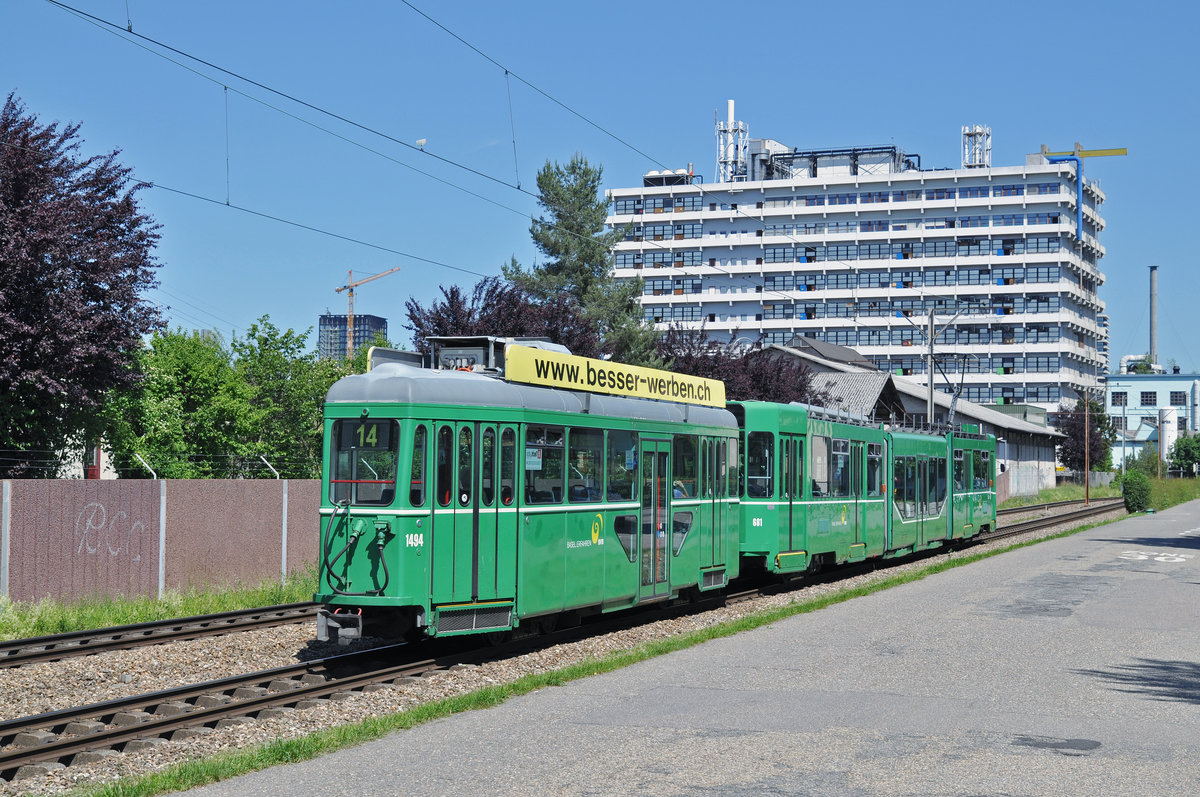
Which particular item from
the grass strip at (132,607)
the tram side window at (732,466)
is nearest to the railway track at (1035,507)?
the tram side window at (732,466)

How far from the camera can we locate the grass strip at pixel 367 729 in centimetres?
822

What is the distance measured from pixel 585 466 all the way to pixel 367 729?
5768 mm

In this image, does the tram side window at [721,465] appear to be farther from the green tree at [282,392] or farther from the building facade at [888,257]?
the building facade at [888,257]

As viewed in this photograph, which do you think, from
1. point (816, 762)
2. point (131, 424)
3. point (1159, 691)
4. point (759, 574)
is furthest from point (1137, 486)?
point (816, 762)

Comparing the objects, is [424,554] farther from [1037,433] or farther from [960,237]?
[960,237]

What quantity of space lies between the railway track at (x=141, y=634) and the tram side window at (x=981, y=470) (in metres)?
22.1

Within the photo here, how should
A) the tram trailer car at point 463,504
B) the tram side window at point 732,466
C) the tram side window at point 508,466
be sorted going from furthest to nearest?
the tram side window at point 732,466
the tram side window at point 508,466
the tram trailer car at point 463,504

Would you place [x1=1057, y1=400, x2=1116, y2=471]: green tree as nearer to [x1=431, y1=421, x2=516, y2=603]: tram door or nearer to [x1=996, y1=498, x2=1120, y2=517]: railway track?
[x1=996, y1=498, x2=1120, y2=517]: railway track

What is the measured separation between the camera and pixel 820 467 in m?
22.9

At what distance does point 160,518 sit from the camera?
19.6 m

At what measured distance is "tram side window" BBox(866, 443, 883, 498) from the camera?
2566cm

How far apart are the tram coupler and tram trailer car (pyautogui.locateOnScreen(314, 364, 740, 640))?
0.5 inches

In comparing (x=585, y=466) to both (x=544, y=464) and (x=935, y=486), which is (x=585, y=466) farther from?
(x=935, y=486)

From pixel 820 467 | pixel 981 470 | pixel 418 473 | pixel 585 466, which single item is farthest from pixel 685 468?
pixel 981 470
